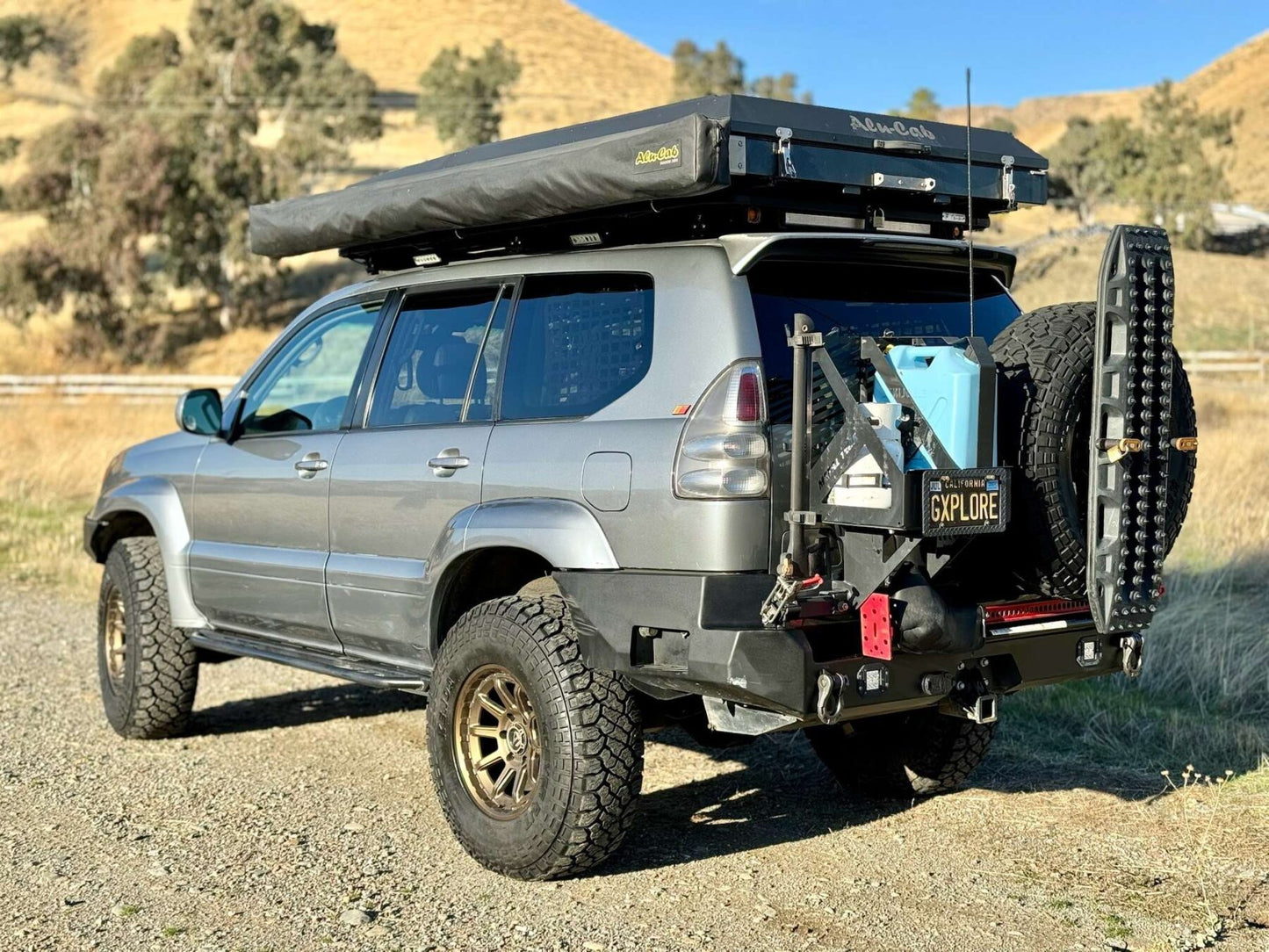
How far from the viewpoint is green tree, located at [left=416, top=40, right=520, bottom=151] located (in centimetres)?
6159

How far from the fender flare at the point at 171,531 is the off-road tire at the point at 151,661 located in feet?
0.35

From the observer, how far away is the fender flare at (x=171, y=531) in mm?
6539

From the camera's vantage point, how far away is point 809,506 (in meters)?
4.20

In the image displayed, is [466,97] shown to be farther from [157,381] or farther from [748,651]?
[748,651]

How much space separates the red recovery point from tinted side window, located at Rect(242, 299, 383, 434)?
2.61 meters

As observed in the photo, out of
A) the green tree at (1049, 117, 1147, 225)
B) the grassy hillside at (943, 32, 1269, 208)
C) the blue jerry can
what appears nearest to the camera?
the blue jerry can

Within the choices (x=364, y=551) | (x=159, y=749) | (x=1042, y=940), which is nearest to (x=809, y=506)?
(x=1042, y=940)

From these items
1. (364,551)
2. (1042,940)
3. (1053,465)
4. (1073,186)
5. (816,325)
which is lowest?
(1042,940)

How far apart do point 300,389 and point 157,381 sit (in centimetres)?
2803

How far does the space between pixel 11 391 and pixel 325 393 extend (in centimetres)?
2650

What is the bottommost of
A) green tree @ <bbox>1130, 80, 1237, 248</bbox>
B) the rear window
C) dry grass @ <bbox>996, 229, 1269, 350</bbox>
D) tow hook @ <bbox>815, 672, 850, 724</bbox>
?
A: tow hook @ <bbox>815, 672, 850, 724</bbox>

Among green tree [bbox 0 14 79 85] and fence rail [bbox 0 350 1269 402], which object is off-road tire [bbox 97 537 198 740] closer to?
fence rail [bbox 0 350 1269 402]

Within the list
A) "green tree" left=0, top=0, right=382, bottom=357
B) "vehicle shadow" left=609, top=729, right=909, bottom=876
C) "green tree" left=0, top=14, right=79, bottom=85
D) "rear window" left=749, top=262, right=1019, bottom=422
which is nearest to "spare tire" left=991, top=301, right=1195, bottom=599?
"rear window" left=749, top=262, right=1019, bottom=422

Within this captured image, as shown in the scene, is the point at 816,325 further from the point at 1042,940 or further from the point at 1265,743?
the point at 1265,743
